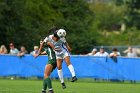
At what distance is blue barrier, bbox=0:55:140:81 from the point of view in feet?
102

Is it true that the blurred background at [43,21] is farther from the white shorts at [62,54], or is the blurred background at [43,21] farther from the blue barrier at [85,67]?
the white shorts at [62,54]

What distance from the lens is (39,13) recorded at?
48.1 m

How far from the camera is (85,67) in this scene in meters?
32.2

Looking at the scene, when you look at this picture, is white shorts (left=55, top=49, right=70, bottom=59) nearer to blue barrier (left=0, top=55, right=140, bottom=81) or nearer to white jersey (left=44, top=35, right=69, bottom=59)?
white jersey (left=44, top=35, right=69, bottom=59)

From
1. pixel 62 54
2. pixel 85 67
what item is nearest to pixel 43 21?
pixel 85 67

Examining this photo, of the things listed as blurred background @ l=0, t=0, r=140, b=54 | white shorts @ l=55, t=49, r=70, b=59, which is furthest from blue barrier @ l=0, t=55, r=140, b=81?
blurred background @ l=0, t=0, r=140, b=54

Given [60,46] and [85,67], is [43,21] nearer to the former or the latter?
[85,67]

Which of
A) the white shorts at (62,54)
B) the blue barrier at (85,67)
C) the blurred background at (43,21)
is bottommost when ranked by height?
the blue barrier at (85,67)

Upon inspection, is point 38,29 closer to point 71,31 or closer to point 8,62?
point 71,31

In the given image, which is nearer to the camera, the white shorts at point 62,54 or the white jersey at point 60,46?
the white jersey at point 60,46

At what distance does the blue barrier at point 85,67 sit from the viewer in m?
31.0

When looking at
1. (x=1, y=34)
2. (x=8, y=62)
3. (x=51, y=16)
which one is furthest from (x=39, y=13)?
(x=8, y=62)

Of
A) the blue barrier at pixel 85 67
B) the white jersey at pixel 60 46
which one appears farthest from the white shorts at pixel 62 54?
the blue barrier at pixel 85 67

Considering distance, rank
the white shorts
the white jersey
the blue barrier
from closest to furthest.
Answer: the white jersey → the white shorts → the blue barrier
